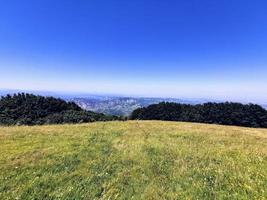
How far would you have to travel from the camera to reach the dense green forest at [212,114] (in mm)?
57812

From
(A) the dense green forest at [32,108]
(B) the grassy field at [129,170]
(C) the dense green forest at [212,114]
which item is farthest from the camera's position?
(C) the dense green forest at [212,114]

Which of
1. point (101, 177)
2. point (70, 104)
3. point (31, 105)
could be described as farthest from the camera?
point (70, 104)

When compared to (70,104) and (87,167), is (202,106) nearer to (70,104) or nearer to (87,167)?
(70,104)

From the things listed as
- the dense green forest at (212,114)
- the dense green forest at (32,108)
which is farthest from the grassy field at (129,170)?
the dense green forest at (212,114)

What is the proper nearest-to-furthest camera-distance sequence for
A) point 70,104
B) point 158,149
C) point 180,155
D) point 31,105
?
point 180,155 < point 158,149 < point 31,105 < point 70,104

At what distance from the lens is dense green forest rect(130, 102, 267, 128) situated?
57.8 m

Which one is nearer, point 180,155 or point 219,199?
point 219,199

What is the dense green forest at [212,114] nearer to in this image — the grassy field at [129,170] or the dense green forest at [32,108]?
the dense green forest at [32,108]

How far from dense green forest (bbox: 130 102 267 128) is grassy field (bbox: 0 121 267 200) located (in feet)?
150

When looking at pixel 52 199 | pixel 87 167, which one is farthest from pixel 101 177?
pixel 52 199

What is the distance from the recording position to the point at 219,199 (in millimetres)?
7285

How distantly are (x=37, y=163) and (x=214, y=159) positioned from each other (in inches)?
309

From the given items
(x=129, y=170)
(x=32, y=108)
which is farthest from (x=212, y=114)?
(x=129, y=170)

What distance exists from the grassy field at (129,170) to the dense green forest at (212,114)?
150 feet
